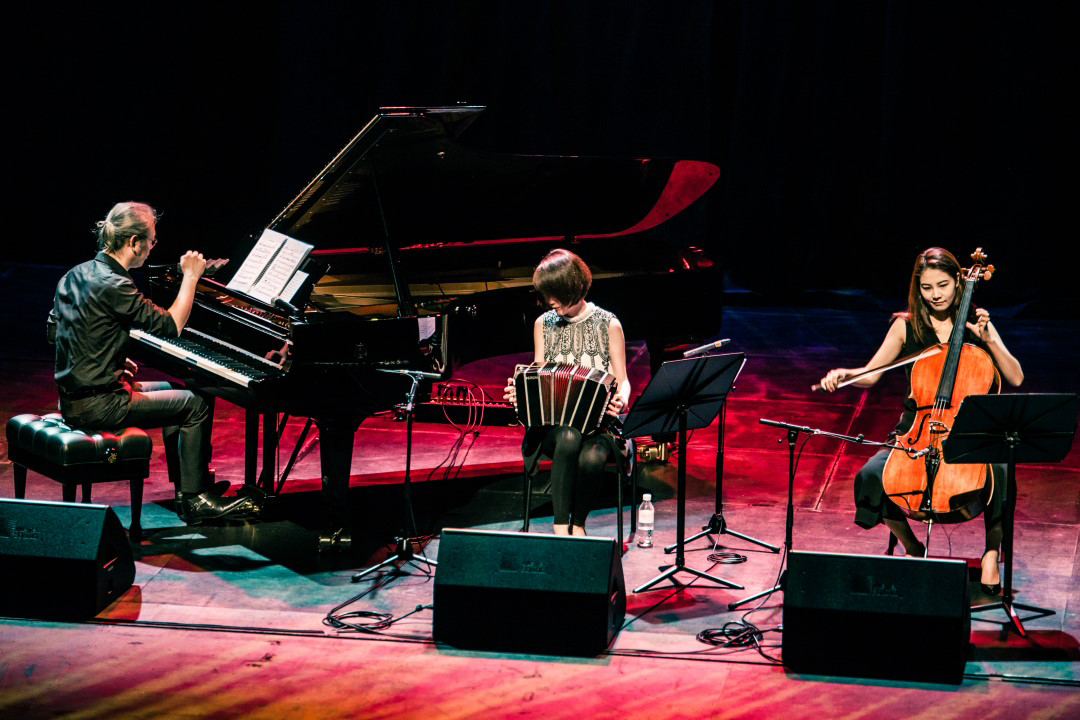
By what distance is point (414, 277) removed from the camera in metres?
7.56

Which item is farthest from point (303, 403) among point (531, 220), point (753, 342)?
point (753, 342)

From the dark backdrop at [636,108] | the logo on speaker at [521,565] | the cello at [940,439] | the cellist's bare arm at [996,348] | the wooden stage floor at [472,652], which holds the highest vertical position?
the dark backdrop at [636,108]

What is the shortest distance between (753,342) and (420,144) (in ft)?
15.7

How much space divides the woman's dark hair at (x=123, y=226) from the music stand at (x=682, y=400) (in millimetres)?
2302

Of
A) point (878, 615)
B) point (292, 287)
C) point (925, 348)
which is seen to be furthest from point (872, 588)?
point (292, 287)

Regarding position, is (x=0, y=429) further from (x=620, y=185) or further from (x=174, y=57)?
(x=174, y=57)

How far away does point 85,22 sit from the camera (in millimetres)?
12547

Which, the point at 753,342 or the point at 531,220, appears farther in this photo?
the point at 753,342

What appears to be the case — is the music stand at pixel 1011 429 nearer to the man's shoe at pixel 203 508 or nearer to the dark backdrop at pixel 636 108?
the man's shoe at pixel 203 508

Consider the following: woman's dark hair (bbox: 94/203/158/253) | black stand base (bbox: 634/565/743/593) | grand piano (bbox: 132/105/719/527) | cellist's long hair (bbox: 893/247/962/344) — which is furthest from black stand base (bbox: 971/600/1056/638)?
woman's dark hair (bbox: 94/203/158/253)

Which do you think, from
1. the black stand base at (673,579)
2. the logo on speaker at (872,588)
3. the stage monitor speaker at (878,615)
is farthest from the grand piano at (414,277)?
the logo on speaker at (872,588)

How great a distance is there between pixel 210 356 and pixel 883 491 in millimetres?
3057

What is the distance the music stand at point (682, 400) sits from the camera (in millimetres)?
5129

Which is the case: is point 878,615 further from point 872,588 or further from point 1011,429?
point 1011,429
